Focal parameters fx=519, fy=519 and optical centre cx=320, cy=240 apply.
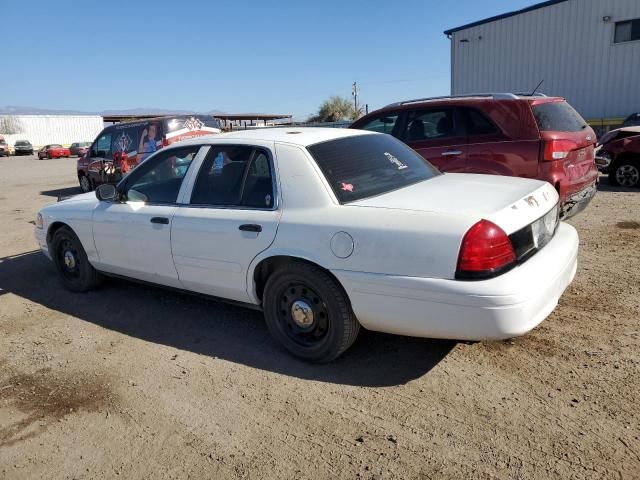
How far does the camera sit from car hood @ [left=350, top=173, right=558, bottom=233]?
296cm

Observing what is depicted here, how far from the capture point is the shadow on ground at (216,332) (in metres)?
3.41

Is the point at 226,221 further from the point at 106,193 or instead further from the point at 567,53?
→ the point at 567,53

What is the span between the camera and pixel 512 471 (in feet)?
7.78

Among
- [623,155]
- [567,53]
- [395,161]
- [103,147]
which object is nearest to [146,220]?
[395,161]

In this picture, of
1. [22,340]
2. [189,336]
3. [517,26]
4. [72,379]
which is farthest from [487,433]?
[517,26]

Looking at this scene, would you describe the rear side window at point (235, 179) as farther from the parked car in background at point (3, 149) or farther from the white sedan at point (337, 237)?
the parked car in background at point (3, 149)

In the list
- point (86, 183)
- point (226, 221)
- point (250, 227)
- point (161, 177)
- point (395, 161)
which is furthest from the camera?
point (86, 183)

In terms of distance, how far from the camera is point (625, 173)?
374 inches

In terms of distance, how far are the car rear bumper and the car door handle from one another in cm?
68

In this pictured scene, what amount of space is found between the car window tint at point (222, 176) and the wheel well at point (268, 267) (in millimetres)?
525

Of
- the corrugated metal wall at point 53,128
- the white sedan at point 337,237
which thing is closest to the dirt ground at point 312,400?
the white sedan at point 337,237

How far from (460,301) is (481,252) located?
287 mm

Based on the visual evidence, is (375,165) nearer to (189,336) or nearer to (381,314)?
(381,314)

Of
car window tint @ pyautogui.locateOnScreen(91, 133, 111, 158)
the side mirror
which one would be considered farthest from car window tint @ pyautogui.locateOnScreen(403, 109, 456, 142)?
car window tint @ pyautogui.locateOnScreen(91, 133, 111, 158)
